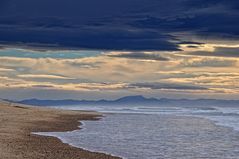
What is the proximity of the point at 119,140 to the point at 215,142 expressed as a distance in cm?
709

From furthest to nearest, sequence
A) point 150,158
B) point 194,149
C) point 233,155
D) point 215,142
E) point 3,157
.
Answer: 1. point 215,142
2. point 194,149
3. point 233,155
4. point 150,158
5. point 3,157

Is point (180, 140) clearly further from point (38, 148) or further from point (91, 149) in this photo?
point (38, 148)

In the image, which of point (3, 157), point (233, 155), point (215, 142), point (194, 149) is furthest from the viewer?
point (215, 142)

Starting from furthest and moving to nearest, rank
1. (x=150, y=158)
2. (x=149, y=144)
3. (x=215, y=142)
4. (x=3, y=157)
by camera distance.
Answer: (x=215, y=142) < (x=149, y=144) < (x=150, y=158) < (x=3, y=157)

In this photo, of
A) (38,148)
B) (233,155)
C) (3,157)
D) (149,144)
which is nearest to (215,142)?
(149,144)

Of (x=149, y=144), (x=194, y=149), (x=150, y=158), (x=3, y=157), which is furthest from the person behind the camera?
(x=149, y=144)

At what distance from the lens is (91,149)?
32.5 m

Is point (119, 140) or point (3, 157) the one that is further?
point (119, 140)

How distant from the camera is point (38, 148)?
31.3 m

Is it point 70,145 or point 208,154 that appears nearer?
point 208,154

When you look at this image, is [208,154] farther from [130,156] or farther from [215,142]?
[215,142]

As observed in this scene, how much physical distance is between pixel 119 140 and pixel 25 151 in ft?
36.1

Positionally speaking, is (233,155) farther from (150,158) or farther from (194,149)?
(150,158)

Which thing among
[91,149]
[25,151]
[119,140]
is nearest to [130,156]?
[91,149]
